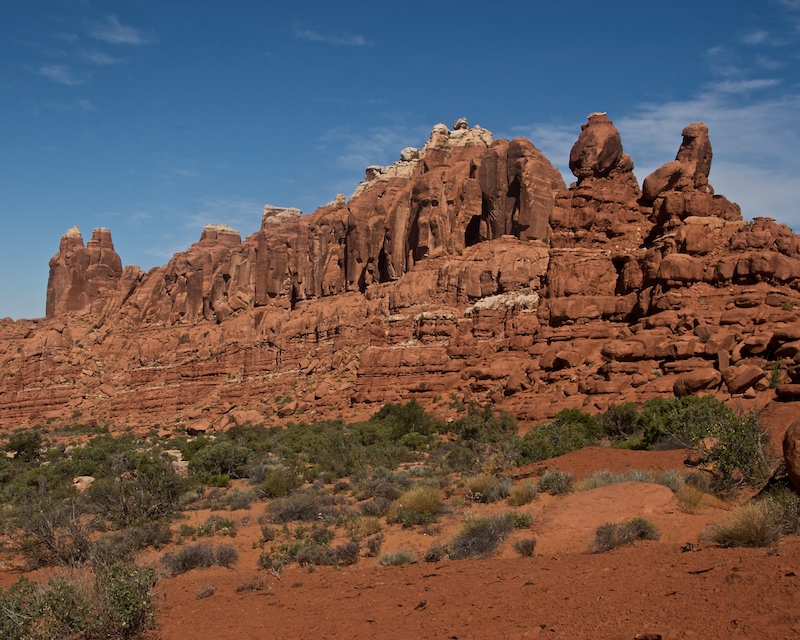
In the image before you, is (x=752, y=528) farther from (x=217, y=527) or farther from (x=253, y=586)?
(x=217, y=527)

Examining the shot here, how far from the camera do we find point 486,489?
648 inches

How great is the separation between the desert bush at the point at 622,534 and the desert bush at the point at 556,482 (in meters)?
4.38

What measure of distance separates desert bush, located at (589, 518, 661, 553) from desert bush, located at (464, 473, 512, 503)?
5004mm

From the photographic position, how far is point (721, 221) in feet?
120

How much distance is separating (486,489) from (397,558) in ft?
15.3

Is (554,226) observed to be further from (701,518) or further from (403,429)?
A: (701,518)

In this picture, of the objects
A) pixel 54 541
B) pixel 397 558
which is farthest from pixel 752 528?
pixel 54 541

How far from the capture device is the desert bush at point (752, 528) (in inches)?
361

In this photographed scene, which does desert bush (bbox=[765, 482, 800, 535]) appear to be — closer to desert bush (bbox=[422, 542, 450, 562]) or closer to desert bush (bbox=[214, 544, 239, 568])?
desert bush (bbox=[422, 542, 450, 562])

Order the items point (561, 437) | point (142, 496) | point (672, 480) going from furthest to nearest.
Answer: point (561, 437)
point (142, 496)
point (672, 480)

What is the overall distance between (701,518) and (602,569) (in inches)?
115

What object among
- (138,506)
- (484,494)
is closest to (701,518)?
(484,494)

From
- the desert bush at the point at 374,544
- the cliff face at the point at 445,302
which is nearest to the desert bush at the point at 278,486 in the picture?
the desert bush at the point at 374,544

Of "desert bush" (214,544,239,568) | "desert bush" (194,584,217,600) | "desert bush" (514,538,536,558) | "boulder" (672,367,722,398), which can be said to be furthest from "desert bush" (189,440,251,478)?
"desert bush" (514,538,536,558)
